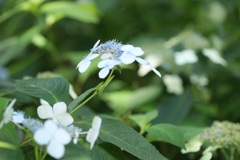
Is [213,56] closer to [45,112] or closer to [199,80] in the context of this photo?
[199,80]

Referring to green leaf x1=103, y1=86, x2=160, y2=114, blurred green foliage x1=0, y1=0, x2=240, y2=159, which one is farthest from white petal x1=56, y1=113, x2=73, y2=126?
green leaf x1=103, y1=86, x2=160, y2=114

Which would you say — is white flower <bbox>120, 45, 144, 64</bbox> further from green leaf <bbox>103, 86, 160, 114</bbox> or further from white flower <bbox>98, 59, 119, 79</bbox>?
green leaf <bbox>103, 86, 160, 114</bbox>

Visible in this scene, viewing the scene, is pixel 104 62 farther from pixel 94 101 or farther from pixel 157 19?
pixel 157 19

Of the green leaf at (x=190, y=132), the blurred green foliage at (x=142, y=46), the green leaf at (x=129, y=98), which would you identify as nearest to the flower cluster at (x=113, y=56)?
the green leaf at (x=190, y=132)

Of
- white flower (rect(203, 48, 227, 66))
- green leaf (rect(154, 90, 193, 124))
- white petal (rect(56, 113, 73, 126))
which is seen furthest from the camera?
white flower (rect(203, 48, 227, 66))

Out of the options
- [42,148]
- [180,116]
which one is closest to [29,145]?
[42,148]

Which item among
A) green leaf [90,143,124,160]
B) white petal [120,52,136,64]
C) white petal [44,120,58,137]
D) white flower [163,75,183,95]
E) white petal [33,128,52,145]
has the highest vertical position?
white flower [163,75,183,95]

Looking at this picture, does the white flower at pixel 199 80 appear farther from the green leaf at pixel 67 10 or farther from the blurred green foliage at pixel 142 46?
the green leaf at pixel 67 10
